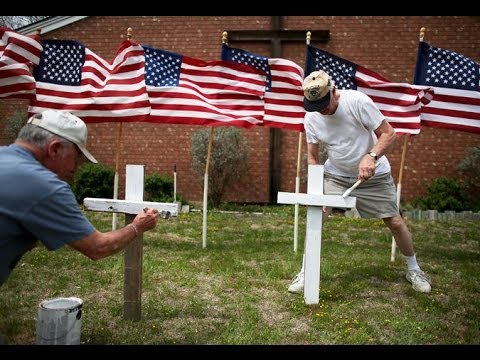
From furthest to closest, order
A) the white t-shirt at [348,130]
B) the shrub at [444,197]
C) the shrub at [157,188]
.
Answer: the shrub at [157,188] → the shrub at [444,197] → the white t-shirt at [348,130]

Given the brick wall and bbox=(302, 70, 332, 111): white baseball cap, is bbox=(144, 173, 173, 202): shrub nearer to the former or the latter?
the brick wall

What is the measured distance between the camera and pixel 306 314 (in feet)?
13.2

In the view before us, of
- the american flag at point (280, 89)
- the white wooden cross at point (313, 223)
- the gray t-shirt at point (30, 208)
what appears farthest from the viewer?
the american flag at point (280, 89)

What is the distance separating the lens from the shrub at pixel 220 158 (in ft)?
34.9

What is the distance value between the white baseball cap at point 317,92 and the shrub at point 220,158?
6.45 m

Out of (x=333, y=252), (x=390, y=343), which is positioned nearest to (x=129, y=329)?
(x=390, y=343)

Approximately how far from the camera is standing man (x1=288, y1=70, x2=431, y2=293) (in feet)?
13.9

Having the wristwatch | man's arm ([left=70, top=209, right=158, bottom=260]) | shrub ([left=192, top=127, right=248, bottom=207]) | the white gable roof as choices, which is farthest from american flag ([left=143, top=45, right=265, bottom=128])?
the white gable roof

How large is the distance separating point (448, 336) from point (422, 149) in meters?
8.28

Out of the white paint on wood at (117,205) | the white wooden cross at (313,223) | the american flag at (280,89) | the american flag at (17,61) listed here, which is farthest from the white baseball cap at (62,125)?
the american flag at (280,89)

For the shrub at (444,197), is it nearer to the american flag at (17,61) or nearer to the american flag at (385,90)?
the american flag at (385,90)

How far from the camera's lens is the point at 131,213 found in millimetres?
3594

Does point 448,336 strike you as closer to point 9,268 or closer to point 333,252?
point 333,252

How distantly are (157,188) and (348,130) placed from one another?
23.3 ft
